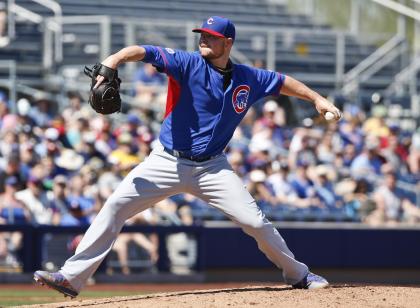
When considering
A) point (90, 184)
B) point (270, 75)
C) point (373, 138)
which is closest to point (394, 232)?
point (373, 138)

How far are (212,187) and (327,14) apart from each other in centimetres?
1711

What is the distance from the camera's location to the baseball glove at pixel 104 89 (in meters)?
6.60

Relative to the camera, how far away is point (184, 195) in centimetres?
1404

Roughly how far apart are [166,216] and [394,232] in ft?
11.9

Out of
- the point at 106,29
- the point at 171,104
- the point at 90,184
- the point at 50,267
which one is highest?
the point at 106,29

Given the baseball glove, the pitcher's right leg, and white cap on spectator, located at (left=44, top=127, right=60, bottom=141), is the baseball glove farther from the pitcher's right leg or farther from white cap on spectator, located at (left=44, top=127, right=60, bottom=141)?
white cap on spectator, located at (left=44, top=127, right=60, bottom=141)

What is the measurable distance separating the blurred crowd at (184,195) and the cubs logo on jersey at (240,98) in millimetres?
5642

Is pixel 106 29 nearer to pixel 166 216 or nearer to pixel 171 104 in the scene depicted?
pixel 166 216

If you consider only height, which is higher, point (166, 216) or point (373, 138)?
point (373, 138)

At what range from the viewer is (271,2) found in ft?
72.2

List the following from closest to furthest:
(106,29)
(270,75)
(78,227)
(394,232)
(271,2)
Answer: (270,75) → (78,227) → (394,232) → (106,29) → (271,2)

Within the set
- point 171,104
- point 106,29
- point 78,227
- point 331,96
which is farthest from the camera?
point 331,96

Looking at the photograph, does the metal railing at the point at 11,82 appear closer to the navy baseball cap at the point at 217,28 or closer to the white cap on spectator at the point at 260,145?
the white cap on spectator at the point at 260,145

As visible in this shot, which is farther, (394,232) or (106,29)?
(106,29)
